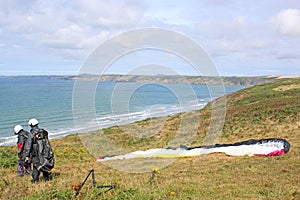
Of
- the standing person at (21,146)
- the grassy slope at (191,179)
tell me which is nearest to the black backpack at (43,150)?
the standing person at (21,146)

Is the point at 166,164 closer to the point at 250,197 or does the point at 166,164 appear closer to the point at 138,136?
the point at 250,197

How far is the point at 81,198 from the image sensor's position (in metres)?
7.09

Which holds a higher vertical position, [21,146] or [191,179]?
[21,146]

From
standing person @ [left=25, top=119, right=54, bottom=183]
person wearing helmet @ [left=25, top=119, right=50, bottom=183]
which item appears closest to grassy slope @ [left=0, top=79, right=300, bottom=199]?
person wearing helmet @ [left=25, top=119, right=50, bottom=183]

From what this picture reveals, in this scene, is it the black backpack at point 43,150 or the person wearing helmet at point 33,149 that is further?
the black backpack at point 43,150

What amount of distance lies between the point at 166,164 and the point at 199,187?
7.44 m

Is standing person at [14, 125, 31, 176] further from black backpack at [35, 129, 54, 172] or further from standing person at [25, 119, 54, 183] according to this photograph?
black backpack at [35, 129, 54, 172]

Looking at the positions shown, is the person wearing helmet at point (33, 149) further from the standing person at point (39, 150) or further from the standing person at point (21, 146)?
the standing person at point (21, 146)

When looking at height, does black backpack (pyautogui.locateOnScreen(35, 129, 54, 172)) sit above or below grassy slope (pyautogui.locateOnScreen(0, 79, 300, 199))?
above

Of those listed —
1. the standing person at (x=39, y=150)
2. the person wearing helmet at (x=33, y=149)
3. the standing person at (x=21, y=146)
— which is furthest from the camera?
the standing person at (x=21, y=146)

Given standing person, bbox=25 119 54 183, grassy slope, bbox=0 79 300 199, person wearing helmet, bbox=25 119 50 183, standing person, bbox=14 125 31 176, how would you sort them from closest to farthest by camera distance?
grassy slope, bbox=0 79 300 199, person wearing helmet, bbox=25 119 50 183, standing person, bbox=25 119 54 183, standing person, bbox=14 125 31 176

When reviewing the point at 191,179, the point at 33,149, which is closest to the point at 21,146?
the point at 33,149

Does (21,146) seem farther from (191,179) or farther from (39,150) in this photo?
(191,179)

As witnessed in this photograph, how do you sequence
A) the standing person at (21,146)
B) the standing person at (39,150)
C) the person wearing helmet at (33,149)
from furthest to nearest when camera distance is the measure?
the standing person at (21,146) → the standing person at (39,150) → the person wearing helmet at (33,149)
